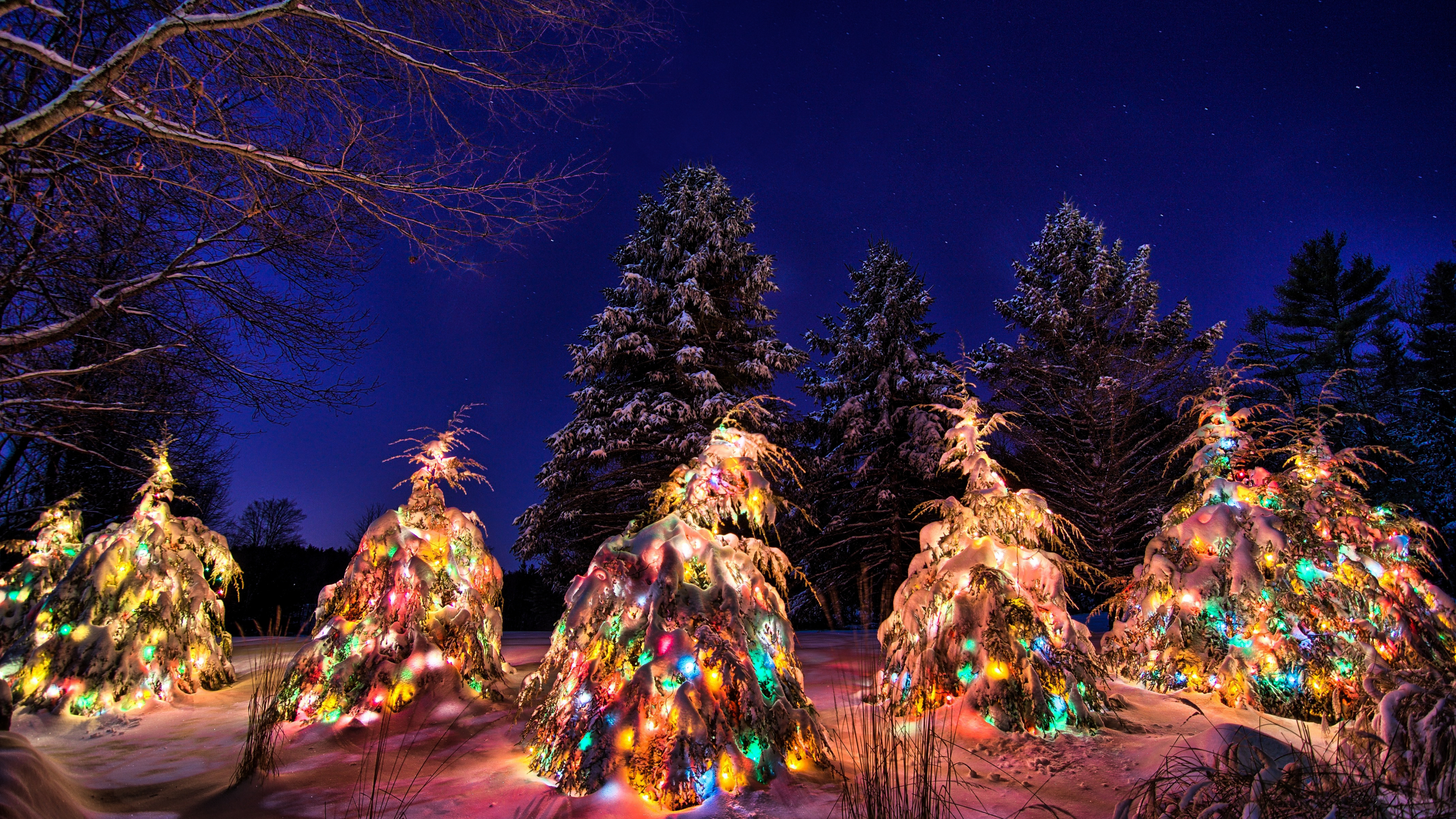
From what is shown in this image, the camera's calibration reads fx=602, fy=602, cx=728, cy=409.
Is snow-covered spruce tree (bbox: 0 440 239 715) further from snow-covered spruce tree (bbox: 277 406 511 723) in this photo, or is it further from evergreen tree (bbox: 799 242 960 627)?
evergreen tree (bbox: 799 242 960 627)

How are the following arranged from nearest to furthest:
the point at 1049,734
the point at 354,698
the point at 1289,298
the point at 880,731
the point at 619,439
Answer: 1. the point at 880,731
2. the point at 1049,734
3. the point at 354,698
4. the point at 619,439
5. the point at 1289,298

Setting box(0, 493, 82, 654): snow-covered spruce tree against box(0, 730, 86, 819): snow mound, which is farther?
box(0, 493, 82, 654): snow-covered spruce tree

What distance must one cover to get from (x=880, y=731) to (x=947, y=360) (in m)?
14.2

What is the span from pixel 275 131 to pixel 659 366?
11.9 metres

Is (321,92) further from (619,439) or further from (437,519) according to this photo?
(619,439)

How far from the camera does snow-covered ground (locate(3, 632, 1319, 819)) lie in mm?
3342

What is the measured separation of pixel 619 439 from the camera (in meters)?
15.3

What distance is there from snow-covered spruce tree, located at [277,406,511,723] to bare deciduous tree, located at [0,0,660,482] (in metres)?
2.42

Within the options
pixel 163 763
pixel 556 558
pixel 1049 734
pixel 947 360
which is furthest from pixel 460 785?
pixel 947 360

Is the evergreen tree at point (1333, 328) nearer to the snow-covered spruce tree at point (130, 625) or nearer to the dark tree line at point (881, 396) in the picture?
the dark tree line at point (881, 396)

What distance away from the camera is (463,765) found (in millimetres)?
4125

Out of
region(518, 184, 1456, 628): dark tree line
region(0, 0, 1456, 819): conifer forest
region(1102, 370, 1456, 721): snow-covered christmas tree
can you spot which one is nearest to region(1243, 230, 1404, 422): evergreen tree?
region(518, 184, 1456, 628): dark tree line

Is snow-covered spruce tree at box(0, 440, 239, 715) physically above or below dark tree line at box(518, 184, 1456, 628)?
below

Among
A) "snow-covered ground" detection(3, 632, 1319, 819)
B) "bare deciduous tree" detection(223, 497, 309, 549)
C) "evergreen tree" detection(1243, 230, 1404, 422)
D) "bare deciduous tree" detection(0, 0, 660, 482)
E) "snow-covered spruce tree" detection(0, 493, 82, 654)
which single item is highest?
"evergreen tree" detection(1243, 230, 1404, 422)
